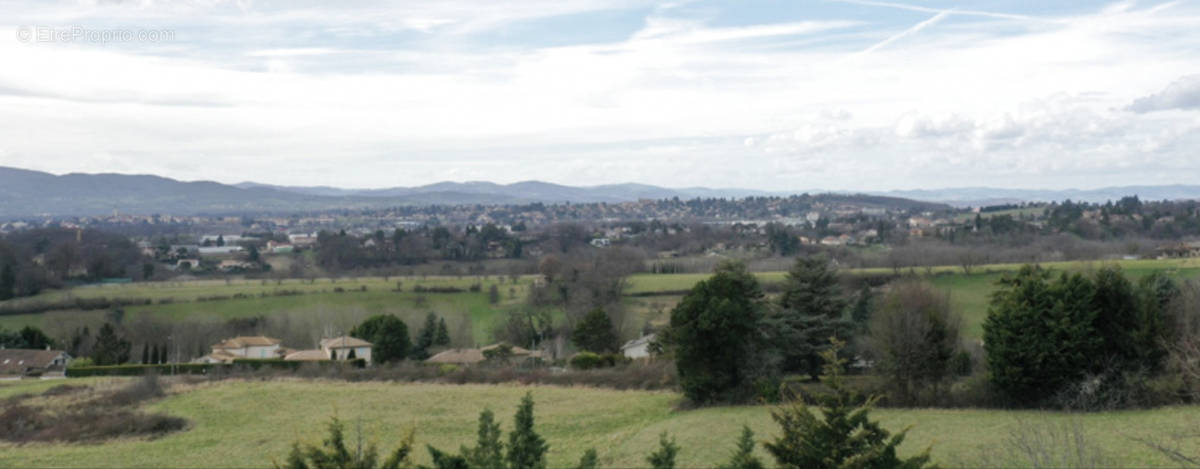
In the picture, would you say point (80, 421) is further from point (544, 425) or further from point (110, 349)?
point (110, 349)

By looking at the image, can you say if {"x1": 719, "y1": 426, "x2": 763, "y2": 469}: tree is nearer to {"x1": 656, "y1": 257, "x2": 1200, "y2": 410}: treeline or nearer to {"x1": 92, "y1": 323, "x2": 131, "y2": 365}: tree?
{"x1": 656, "y1": 257, "x2": 1200, "y2": 410}: treeline

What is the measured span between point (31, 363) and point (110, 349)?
332cm

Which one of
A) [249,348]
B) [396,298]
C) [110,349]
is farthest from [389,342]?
[396,298]

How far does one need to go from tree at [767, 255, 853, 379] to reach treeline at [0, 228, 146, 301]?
58.4 metres

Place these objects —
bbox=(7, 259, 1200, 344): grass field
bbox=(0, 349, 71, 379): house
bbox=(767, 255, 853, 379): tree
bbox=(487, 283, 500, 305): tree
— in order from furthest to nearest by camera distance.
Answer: bbox=(487, 283, 500, 305): tree → bbox=(7, 259, 1200, 344): grass field → bbox=(0, 349, 71, 379): house → bbox=(767, 255, 853, 379): tree

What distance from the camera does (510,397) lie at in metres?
29.4

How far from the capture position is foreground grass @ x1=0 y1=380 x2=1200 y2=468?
61.8ft

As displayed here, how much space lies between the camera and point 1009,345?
78.1ft

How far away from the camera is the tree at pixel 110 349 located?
1700 inches

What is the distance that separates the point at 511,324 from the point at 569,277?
37.1 feet

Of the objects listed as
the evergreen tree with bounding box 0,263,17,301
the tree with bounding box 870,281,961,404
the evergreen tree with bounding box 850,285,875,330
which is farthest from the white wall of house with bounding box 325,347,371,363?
the evergreen tree with bounding box 0,263,17,301

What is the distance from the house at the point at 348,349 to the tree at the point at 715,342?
21627mm

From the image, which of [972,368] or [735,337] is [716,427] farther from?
[972,368]

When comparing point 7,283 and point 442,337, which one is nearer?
point 442,337
